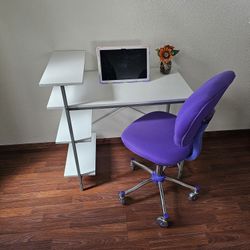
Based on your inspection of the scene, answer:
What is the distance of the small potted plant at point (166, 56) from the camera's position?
167 centimetres

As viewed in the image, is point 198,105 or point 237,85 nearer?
point 198,105

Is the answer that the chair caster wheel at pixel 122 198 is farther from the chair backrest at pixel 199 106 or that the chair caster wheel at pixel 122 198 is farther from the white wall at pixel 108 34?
the white wall at pixel 108 34

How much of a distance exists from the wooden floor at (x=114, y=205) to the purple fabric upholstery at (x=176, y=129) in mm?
506

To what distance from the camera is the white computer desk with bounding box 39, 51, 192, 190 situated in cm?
140

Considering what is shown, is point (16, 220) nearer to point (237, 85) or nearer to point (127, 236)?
point (127, 236)

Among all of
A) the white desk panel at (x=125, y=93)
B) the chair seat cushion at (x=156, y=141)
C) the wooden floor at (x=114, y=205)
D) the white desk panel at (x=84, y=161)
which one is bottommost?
the wooden floor at (x=114, y=205)

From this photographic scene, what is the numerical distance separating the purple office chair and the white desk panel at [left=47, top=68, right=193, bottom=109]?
0.63 ft

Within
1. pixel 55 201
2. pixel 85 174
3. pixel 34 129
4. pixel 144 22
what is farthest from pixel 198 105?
pixel 34 129

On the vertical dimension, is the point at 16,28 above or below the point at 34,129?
above

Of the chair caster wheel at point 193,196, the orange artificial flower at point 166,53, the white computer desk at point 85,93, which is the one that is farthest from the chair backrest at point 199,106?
the chair caster wheel at point 193,196

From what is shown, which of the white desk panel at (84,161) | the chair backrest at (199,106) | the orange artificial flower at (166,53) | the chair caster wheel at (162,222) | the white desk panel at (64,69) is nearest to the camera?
the chair backrest at (199,106)

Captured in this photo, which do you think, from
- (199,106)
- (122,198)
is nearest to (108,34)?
(199,106)

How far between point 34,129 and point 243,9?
1.91m

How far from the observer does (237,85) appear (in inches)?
81.6
